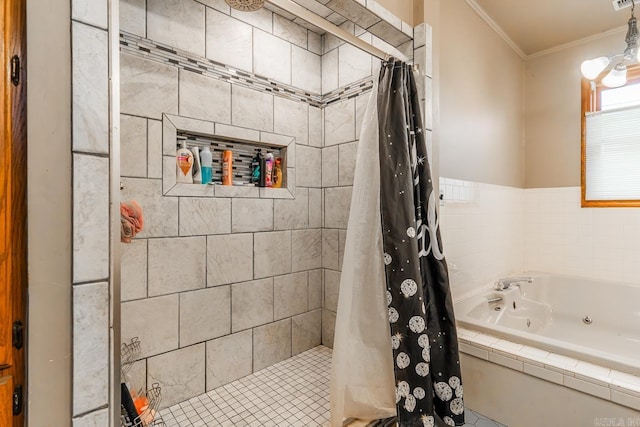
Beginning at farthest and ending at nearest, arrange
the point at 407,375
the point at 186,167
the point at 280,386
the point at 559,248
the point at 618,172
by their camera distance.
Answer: the point at 559,248 < the point at 618,172 < the point at 280,386 < the point at 186,167 < the point at 407,375

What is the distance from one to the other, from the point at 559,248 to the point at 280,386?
2.67 m

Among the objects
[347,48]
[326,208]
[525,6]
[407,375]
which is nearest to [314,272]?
[326,208]

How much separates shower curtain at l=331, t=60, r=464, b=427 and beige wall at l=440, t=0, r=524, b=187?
1.92ft

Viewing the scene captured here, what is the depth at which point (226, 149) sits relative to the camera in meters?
1.95

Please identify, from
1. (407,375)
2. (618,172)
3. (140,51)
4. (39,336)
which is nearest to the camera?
(39,336)

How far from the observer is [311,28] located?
7.54 ft

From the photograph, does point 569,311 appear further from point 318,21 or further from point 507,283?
point 318,21

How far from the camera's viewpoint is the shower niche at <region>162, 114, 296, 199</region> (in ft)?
5.40

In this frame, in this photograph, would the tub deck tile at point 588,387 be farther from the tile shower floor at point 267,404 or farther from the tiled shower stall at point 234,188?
the tiled shower stall at point 234,188

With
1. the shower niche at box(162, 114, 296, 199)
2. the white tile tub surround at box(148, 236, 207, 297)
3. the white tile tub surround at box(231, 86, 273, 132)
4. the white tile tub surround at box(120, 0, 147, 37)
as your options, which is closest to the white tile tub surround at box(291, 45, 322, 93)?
the white tile tub surround at box(231, 86, 273, 132)

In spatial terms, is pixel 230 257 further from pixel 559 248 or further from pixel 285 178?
pixel 559 248

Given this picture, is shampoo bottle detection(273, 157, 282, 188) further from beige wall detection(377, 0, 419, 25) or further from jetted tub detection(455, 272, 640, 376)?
jetted tub detection(455, 272, 640, 376)

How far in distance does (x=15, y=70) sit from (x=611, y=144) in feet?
11.7

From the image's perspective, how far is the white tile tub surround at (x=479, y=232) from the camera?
204 centimetres
